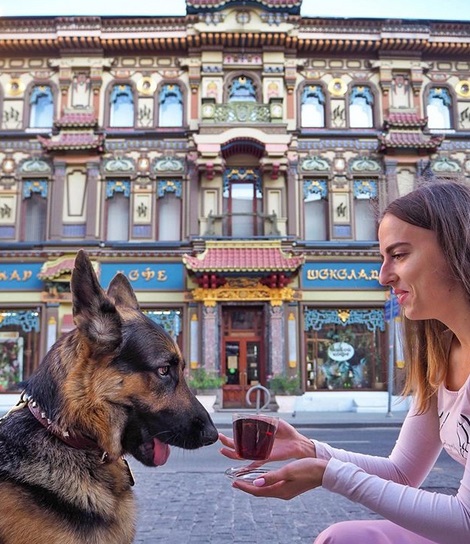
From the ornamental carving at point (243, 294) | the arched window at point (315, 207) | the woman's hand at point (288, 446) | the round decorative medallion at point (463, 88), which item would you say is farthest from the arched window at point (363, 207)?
the woman's hand at point (288, 446)

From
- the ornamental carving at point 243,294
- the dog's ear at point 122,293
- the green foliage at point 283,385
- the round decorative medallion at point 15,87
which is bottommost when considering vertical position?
the green foliage at point 283,385

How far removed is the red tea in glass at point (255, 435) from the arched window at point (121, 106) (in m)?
21.0

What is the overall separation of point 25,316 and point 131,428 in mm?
19235

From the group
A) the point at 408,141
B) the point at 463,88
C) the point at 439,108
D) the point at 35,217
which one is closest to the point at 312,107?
the point at 408,141

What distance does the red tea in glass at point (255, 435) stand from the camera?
2.43 metres

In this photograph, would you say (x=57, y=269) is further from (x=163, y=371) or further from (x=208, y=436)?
(x=208, y=436)

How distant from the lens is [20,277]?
20.5 m

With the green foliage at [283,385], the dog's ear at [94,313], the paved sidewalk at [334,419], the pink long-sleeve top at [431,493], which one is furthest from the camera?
the green foliage at [283,385]

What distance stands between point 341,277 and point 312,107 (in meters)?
7.01

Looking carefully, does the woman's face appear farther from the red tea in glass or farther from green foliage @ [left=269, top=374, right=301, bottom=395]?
green foliage @ [left=269, top=374, right=301, bottom=395]

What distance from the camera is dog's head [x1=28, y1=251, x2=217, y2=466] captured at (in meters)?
2.52

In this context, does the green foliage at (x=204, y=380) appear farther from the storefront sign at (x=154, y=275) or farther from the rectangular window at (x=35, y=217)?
the rectangular window at (x=35, y=217)

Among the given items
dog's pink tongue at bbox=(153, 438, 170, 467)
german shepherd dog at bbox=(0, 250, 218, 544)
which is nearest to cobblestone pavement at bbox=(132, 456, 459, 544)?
dog's pink tongue at bbox=(153, 438, 170, 467)

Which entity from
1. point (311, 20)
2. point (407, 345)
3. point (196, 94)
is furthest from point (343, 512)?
point (311, 20)
